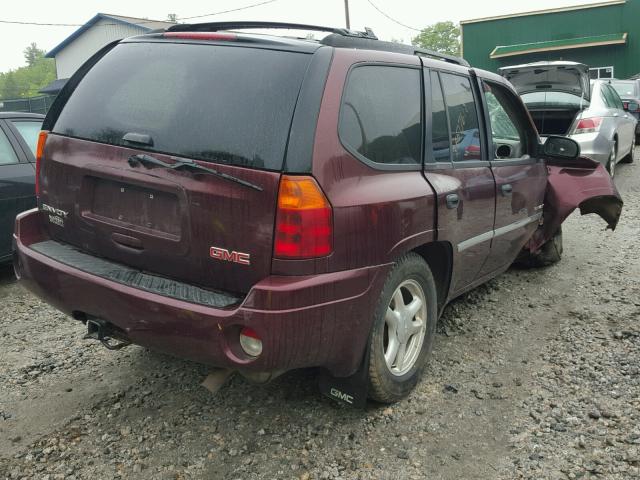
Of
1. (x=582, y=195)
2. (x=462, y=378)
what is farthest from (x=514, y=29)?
(x=462, y=378)

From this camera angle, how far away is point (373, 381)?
2809 mm

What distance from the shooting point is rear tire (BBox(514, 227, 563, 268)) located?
524 centimetres

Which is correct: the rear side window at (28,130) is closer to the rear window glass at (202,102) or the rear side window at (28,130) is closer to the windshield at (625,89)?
the rear window glass at (202,102)

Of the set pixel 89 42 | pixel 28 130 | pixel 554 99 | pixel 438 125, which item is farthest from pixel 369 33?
pixel 89 42

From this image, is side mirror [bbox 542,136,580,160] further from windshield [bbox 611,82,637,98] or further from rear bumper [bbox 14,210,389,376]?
windshield [bbox 611,82,637,98]

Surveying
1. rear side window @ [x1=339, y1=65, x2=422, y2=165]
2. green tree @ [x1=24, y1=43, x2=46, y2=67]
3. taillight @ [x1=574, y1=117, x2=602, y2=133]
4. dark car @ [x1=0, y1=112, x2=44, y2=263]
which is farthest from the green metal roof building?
green tree @ [x1=24, y1=43, x2=46, y2=67]

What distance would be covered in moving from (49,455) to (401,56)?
2.55m

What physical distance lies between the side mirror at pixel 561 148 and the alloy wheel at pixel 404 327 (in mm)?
2023

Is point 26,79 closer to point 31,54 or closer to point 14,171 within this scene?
point 31,54

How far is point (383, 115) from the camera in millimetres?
2768

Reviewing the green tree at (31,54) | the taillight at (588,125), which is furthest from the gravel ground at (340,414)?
the green tree at (31,54)

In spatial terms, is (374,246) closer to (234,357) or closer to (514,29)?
(234,357)

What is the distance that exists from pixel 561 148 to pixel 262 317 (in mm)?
3149

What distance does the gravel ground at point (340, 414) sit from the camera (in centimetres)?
257
